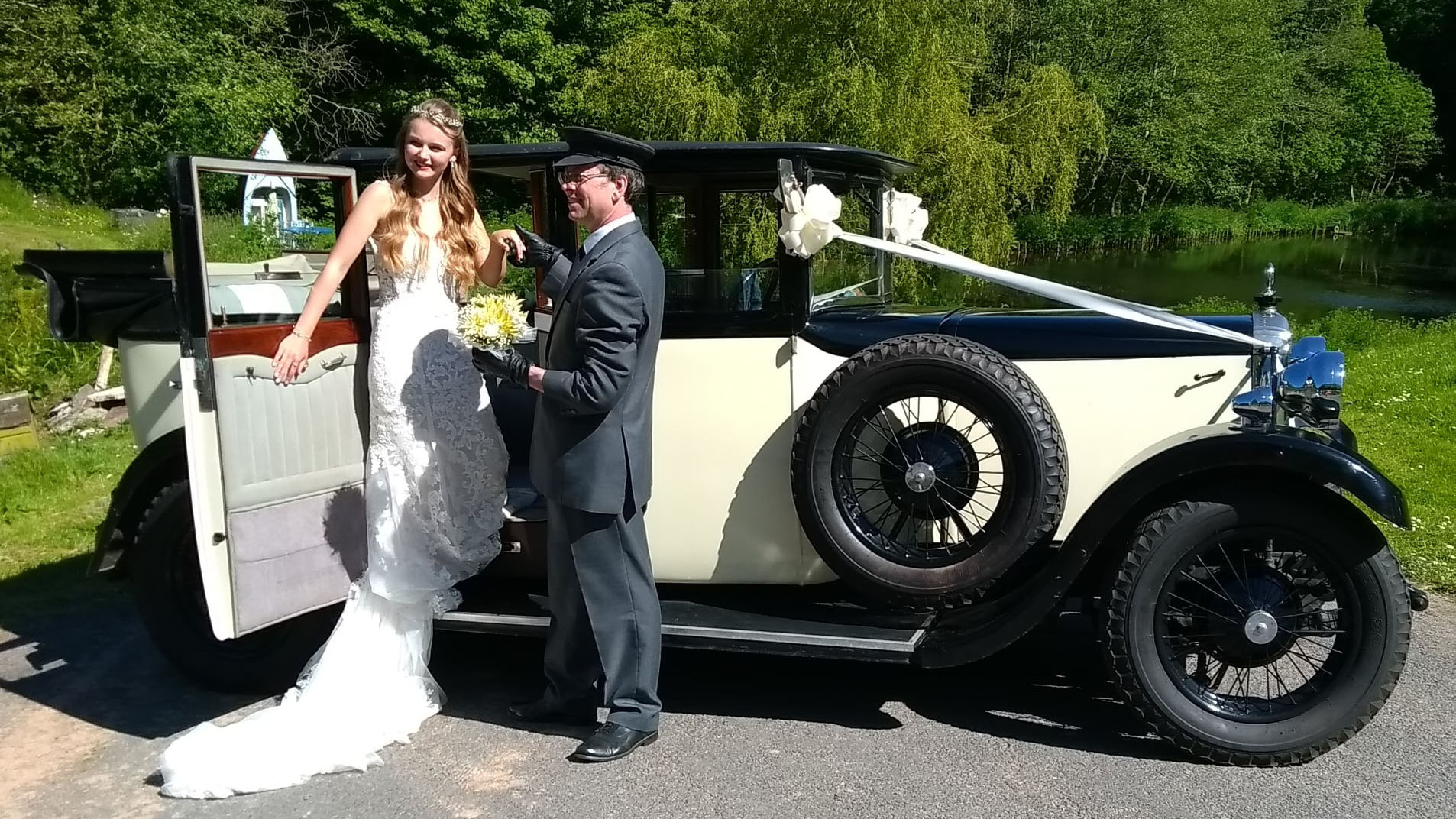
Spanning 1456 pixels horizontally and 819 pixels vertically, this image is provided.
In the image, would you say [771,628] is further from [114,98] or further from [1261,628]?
[114,98]

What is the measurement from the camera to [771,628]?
333 centimetres

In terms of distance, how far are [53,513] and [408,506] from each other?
12.6ft

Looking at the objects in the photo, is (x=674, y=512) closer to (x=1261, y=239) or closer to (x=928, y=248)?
(x=928, y=248)

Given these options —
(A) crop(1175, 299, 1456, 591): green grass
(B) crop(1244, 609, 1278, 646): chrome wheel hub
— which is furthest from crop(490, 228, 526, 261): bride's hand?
(A) crop(1175, 299, 1456, 591): green grass

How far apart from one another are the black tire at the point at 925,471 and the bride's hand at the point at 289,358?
1607 mm

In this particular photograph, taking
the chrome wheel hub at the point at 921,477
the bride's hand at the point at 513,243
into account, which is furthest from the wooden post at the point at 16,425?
the chrome wheel hub at the point at 921,477

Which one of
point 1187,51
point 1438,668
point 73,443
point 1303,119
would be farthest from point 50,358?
point 1303,119

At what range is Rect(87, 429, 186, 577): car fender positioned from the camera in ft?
12.1

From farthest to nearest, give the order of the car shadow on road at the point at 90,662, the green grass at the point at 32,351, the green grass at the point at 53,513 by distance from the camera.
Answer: the green grass at the point at 32,351 → the green grass at the point at 53,513 → the car shadow on road at the point at 90,662

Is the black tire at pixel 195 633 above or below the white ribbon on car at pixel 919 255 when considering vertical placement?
below

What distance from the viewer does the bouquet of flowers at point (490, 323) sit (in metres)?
3.07

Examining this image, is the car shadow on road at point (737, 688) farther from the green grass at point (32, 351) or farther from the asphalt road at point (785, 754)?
the green grass at point (32, 351)

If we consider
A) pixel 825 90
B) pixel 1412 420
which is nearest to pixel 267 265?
pixel 1412 420

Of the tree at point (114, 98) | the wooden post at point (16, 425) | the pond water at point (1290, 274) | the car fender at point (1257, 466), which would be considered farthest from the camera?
the pond water at point (1290, 274)
